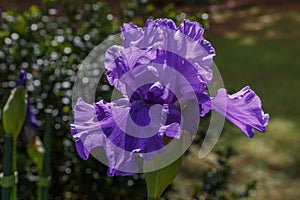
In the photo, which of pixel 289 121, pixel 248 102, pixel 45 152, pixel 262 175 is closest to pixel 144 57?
pixel 248 102

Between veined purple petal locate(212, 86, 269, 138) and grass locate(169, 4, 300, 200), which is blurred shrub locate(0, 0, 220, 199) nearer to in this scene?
grass locate(169, 4, 300, 200)

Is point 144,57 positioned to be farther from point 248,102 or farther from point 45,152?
point 45,152

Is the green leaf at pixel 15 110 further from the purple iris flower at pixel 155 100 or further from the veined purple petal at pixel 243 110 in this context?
the veined purple petal at pixel 243 110

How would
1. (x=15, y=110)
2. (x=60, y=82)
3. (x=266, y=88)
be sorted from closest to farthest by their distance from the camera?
1. (x=15, y=110)
2. (x=60, y=82)
3. (x=266, y=88)

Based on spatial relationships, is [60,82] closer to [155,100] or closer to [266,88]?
[155,100]

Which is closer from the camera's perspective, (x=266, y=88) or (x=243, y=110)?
(x=243, y=110)

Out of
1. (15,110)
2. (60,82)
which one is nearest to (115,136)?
(15,110)

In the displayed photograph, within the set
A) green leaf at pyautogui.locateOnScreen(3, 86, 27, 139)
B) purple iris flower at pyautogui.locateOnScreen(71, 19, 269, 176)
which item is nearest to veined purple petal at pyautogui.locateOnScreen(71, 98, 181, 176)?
purple iris flower at pyautogui.locateOnScreen(71, 19, 269, 176)

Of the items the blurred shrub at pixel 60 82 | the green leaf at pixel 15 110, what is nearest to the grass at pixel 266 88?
the blurred shrub at pixel 60 82
